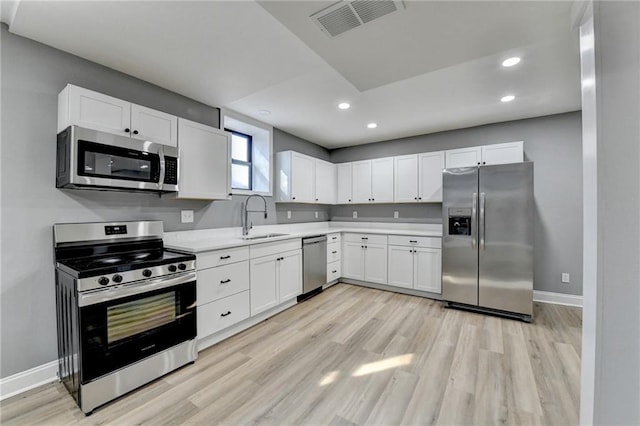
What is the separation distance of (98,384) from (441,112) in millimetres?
4324

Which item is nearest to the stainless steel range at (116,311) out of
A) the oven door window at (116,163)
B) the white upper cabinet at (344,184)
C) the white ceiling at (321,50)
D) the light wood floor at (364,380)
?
the light wood floor at (364,380)

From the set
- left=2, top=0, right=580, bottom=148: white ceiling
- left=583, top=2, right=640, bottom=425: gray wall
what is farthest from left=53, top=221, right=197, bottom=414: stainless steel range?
left=583, top=2, right=640, bottom=425: gray wall

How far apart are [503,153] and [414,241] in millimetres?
1728

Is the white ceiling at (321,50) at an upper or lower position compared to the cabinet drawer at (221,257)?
upper

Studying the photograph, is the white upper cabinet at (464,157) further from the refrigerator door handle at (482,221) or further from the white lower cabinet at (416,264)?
the white lower cabinet at (416,264)

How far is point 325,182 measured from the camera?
4.92 metres

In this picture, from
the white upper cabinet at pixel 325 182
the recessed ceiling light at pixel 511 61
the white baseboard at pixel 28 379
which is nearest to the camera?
the white baseboard at pixel 28 379

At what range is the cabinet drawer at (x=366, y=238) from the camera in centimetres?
422

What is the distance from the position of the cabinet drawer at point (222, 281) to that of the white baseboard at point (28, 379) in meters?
1.10

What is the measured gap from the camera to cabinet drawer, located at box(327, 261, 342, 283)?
432 cm

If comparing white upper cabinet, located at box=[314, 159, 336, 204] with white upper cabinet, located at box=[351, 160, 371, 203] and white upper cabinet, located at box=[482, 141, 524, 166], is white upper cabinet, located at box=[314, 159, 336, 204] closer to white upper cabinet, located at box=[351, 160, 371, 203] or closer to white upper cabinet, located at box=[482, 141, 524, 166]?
white upper cabinet, located at box=[351, 160, 371, 203]

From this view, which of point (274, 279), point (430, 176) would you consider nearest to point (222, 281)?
point (274, 279)

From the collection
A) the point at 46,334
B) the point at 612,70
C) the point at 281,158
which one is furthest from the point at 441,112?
the point at 46,334

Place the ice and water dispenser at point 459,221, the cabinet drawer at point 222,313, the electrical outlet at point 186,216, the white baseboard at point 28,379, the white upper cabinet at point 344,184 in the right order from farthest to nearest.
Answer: the white upper cabinet at point 344,184 < the ice and water dispenser at point 459,221 < the electrical outlet at point 186,216 < the cabinet drawer at point 222,313 < the white baseboard at point 28,379
